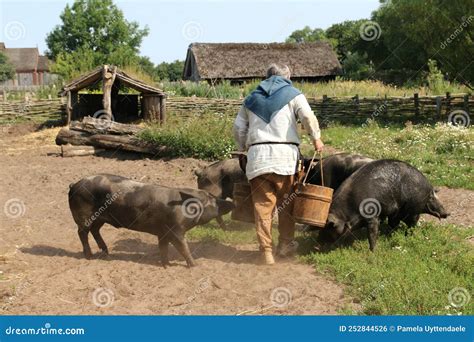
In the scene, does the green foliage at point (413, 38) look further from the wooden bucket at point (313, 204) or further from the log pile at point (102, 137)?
the wooden bucket at point (313, 204)

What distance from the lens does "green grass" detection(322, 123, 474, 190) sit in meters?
11.5

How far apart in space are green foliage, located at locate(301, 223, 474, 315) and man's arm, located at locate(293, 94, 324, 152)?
142 cm

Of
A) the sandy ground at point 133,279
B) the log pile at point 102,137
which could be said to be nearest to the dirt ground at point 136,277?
the sandy ground at point 133,279

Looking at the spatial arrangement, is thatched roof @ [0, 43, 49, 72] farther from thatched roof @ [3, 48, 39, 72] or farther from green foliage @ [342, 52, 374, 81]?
green foliage @ [342, 52, 374, 81]

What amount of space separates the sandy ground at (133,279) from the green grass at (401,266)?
22cm

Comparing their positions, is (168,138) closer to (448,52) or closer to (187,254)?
(187,254)

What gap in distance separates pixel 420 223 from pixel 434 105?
45.4 feet

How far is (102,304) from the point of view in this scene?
18.2ft

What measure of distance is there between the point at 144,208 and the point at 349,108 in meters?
16.2

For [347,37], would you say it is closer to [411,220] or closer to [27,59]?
[27,59]

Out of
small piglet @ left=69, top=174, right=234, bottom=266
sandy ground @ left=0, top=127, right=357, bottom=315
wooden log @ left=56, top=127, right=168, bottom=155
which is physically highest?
wooden log @ left=56, top=127, right=168, bottom=155

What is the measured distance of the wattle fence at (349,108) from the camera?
20594 mm

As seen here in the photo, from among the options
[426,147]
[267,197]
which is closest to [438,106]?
[426,147]

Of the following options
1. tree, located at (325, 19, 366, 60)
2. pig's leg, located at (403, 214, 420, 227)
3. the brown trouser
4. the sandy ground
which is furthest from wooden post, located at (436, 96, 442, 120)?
tree, located at (325, 19, 366, 60)
